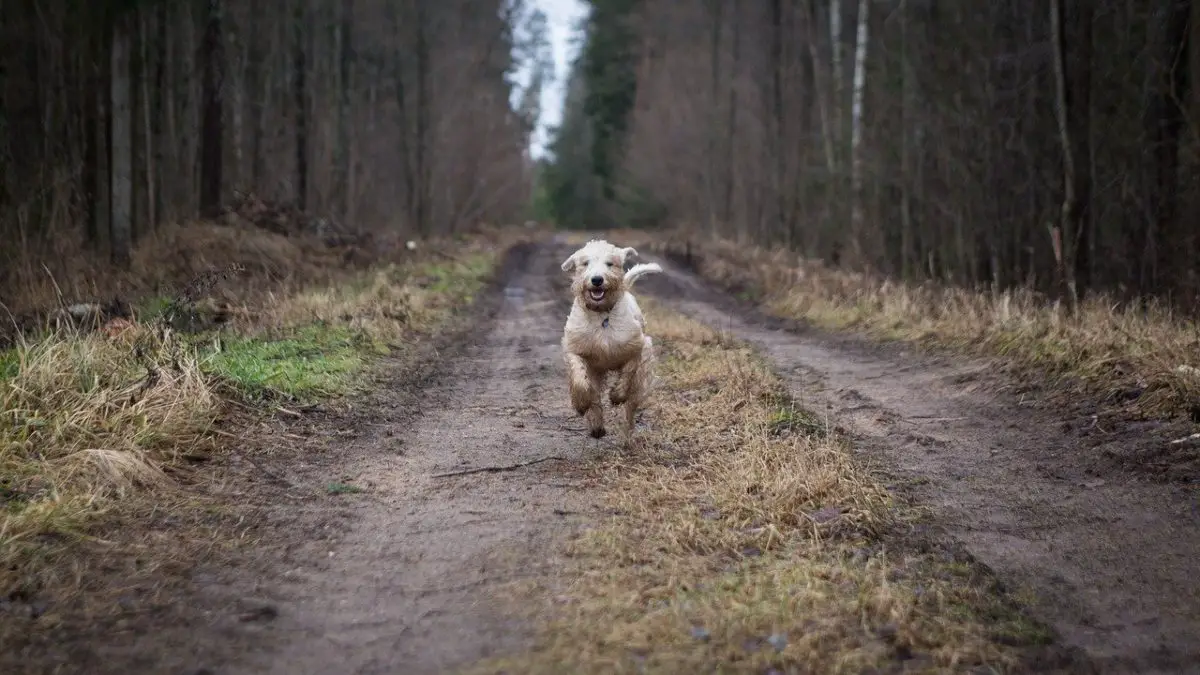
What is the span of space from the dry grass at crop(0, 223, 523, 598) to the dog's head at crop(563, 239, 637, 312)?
8.89ft

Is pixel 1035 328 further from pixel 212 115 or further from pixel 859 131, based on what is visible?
pixel 212 115

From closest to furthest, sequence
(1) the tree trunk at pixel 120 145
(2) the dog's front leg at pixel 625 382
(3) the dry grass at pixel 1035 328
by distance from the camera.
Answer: (2) the dog's front leg at pixel 625 382 < (3) the dry grass at pixel 1035 328 < (1) the tree trunk at pixel 120 145

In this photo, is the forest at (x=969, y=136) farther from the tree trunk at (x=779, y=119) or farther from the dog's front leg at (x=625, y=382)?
the dog's front leg at (x=625, y=382)

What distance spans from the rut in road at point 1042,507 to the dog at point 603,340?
5.76 ft

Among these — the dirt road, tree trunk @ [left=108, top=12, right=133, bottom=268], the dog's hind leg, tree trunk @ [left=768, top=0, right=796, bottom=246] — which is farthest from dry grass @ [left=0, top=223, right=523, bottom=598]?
tree trunk @ [left=768, top=0, right=796, bottom=246]

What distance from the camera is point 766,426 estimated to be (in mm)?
6789

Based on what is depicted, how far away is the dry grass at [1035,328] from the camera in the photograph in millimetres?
7371

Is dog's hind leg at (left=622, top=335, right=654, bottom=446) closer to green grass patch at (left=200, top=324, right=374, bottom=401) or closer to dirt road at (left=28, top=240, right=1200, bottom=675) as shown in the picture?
dirt road at (left=28, top=240, right=1200, bottom=675)

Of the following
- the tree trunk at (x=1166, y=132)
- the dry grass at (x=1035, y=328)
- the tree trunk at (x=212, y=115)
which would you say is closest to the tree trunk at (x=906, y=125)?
the dry grass at (x=1035, y=328)

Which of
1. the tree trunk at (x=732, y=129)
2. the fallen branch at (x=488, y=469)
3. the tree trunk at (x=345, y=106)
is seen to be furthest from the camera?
the tree trunk at (x=732, y=129)

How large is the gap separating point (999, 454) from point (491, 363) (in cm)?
603

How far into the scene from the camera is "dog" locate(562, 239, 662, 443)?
661 centimetres

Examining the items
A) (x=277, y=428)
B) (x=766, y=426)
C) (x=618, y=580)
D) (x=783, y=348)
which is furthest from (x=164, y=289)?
(x=618, y=580)

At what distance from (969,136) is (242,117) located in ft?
62.6
